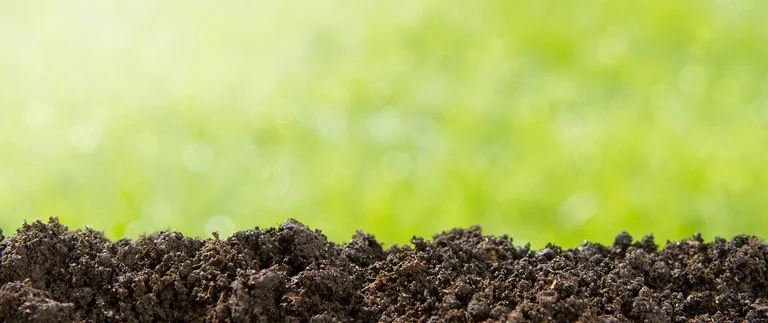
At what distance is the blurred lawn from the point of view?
16.2 ft

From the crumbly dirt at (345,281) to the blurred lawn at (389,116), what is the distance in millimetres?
2269

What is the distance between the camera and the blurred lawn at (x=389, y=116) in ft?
16.2

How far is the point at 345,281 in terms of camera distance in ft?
7.41

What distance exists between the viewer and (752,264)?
2479mm

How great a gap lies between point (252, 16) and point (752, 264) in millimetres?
4574

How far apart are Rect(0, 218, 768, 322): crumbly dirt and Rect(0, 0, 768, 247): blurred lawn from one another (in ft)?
7.44

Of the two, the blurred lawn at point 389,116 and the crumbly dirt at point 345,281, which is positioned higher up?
the blurred lawn at point 389,116

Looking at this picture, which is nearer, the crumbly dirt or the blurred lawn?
the crumbly dirt

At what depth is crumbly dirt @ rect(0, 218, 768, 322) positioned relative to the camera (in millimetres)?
2086

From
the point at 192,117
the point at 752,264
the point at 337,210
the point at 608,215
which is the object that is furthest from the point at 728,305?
the point at 192,117

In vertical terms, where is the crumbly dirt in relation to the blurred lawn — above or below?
below

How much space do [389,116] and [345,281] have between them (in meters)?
3.21

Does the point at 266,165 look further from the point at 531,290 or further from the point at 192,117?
the point at 531,290

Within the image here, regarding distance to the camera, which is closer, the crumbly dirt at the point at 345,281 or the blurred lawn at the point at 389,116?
the crumbly dirt at the point at 345,281
